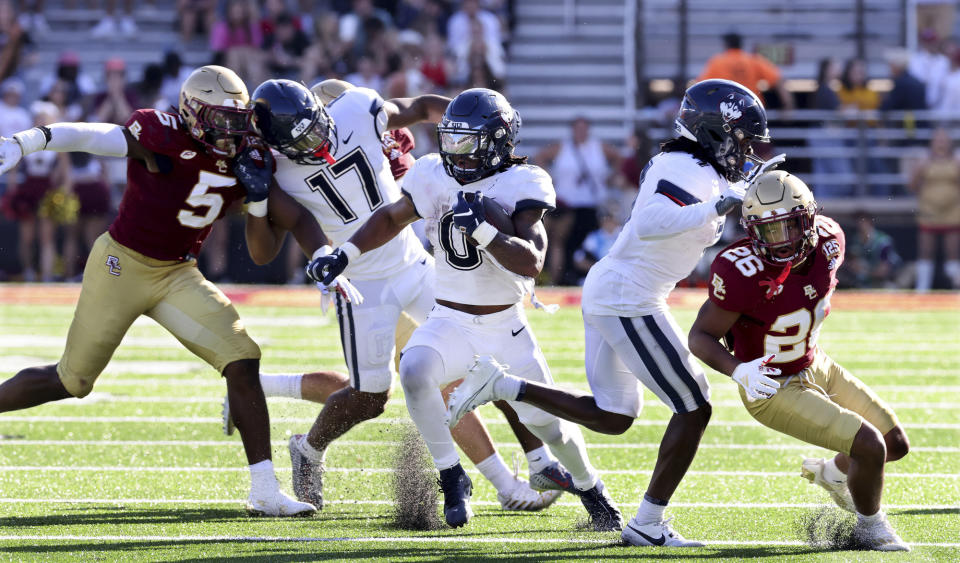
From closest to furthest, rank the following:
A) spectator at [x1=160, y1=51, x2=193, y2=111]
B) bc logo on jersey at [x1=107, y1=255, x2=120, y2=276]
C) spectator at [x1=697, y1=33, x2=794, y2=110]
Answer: bc logo on jersey at [x1=107, y1=255, x2=120, y2=276], spectator at [x1=697, y1=33, x2=794, y2=110], spectator at [x1=160, y1=51, x2=193, y2=111]

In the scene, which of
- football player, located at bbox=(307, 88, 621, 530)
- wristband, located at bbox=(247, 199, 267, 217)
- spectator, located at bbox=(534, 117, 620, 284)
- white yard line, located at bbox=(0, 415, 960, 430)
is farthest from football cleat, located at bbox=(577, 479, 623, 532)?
spectator, located at bbox=(534, 117, 620, 284)

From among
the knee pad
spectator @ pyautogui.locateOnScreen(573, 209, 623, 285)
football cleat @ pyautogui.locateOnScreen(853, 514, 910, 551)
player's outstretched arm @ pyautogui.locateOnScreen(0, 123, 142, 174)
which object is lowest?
spectator @ pyautogui.locateOnScreen(573, 209, 623, 285)

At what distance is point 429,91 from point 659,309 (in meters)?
9.12

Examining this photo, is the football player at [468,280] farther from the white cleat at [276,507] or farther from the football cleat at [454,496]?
the white cleat at [276,507]

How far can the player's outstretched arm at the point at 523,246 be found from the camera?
172 inches

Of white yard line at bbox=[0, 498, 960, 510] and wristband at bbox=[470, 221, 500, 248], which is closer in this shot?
wristband at bbox=[470, 221, 500, 248]

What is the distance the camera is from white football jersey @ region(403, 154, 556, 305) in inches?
181

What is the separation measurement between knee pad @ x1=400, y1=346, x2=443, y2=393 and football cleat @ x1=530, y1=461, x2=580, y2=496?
0.60m

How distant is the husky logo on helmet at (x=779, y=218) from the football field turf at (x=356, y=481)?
873 mm

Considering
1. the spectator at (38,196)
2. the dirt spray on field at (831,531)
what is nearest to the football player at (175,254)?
the dirt spray on field at (831,531)

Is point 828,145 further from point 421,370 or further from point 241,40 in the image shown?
point 421,370

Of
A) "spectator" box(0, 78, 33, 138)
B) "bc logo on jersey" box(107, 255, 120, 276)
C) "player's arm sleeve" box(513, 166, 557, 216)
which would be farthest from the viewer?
"spectator" box(0, 78, 33, 138)

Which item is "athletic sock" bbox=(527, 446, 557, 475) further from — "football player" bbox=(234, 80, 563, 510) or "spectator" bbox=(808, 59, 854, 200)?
"spectator" bbox=(808, 59, 854, 200)

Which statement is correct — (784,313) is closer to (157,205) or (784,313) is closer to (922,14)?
(157,205)
